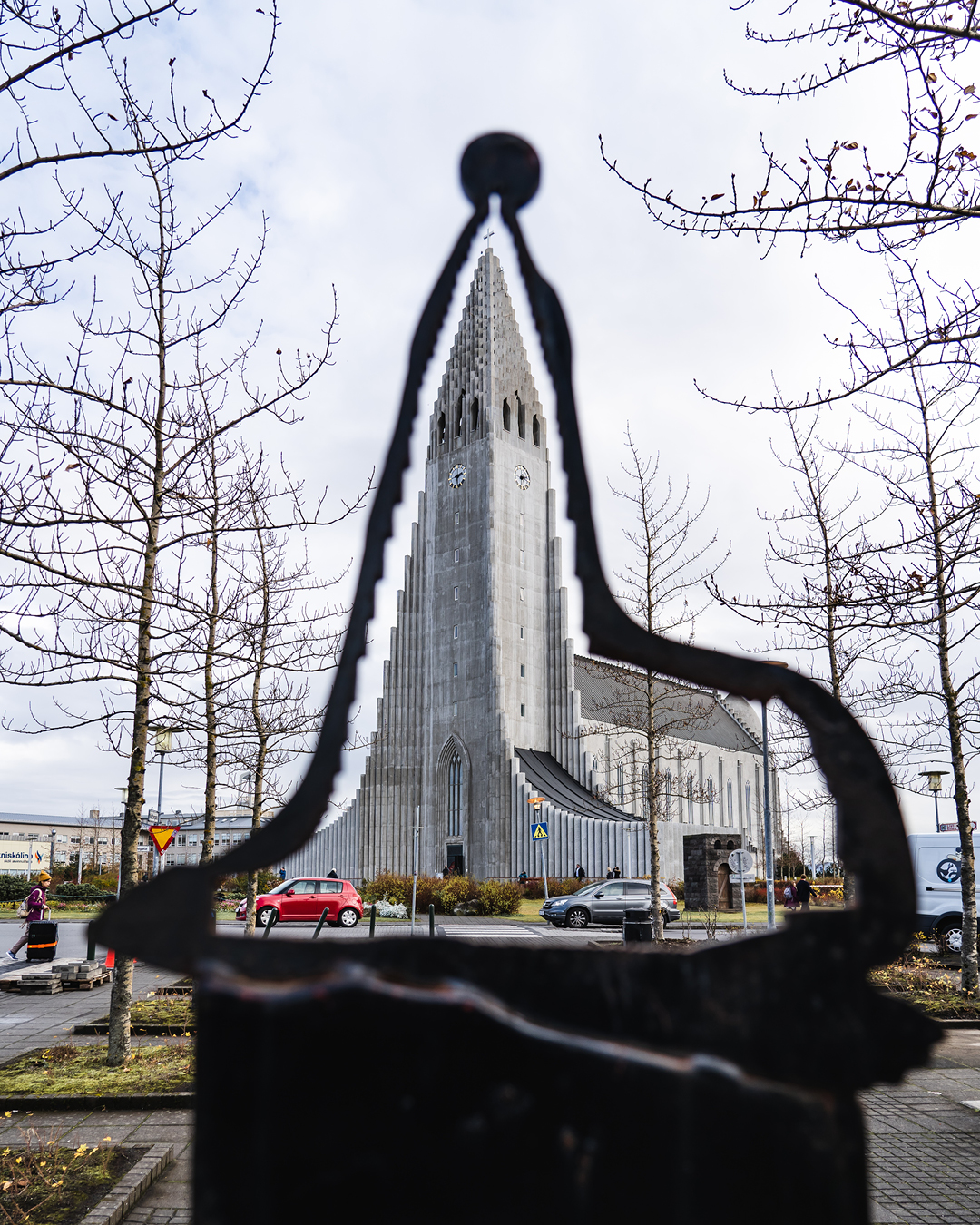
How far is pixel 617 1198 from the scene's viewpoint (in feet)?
3.65

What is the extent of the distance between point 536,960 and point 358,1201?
35 centimetres

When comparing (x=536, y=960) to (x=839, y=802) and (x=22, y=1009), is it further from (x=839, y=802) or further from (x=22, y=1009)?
(x=22, y=1009)

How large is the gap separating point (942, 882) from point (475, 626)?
30730 mm

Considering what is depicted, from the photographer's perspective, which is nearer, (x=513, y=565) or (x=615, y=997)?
(x=615, y=997)

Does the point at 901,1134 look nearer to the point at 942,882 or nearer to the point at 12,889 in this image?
the point at 942,882

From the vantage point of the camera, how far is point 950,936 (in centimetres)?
1884

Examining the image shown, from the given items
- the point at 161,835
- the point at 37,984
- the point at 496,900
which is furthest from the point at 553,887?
the point at 161,835

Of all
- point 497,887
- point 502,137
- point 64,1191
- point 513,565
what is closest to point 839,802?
point 502,137

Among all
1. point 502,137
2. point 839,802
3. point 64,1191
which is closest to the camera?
point 839,802

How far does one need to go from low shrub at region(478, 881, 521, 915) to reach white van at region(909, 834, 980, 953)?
14.8 metres

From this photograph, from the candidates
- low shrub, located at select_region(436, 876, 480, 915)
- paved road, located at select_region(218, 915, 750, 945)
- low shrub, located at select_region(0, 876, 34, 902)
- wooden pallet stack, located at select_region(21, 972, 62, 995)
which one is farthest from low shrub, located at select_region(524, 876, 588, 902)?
wooden pallet stack, located at select_region(21, 972, 62, 995)

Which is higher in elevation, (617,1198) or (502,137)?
(502,137)

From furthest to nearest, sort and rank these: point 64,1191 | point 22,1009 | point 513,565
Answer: point 513,565 < point 22,1009 < point 64,1191

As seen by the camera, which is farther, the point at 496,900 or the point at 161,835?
the point at 496,900
